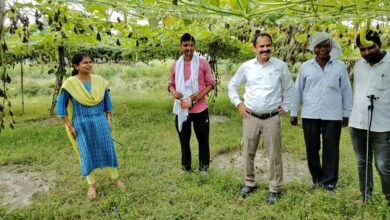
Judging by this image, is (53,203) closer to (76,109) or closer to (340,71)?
(76,109)

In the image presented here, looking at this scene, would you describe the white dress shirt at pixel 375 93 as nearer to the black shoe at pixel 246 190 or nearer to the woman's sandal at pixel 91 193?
the black shoe at pixel 246 190

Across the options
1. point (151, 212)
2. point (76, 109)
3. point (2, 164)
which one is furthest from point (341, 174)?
point (2, 164)

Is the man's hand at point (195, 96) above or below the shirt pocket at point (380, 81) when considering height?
below

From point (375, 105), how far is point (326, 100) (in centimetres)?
46

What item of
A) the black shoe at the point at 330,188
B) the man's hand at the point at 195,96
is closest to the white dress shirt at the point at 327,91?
the black shoe at the point at 330,188

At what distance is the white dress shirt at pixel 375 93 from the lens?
10.4 ft

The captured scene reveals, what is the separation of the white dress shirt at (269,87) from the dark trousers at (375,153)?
2.39 ft

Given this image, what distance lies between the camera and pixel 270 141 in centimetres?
361

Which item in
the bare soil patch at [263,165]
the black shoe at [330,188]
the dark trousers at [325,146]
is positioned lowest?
the bare soil patch at [263,165]

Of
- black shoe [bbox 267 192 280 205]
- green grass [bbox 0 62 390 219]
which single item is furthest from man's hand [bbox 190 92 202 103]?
black shoe [bbox 267 192 280 205]

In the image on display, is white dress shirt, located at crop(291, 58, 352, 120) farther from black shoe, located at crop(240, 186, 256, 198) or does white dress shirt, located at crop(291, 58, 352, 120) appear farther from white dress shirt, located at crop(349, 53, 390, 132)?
black shoe, located at crop(240, 186, 256, 198)

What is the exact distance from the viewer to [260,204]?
3.68m

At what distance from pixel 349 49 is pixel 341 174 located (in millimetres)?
1720

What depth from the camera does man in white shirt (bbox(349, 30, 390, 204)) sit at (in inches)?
125
